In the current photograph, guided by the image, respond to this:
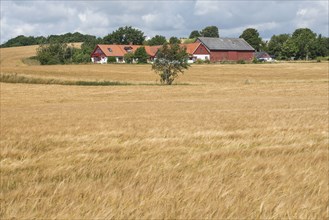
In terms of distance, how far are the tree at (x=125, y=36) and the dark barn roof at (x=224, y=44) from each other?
33.8 meters

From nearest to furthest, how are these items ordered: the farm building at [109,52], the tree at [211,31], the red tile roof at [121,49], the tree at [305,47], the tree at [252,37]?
the red tile roof at [121,49], the farm building at [109,52], the tree at [305,47], the tree at [252,37], the tree at [211,31]

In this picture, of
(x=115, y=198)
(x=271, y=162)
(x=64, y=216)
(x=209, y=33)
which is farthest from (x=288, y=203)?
(x=209, y=33)

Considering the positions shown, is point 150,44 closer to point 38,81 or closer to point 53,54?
point 53,54

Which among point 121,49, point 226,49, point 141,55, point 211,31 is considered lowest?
point 141,55

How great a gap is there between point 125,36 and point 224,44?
4002 cm

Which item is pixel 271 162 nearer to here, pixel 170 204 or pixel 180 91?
pixel 170 204

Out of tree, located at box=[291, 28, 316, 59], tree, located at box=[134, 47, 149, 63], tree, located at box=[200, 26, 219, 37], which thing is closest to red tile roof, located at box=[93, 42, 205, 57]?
tree, located at box=[134, 47, 149, 63]

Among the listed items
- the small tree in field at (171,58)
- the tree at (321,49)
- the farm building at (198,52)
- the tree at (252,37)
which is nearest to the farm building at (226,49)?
the farm building at (198,52)

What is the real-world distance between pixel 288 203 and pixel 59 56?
4670 inches

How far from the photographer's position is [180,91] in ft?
137

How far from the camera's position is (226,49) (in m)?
126

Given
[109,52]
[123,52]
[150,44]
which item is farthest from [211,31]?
[109,52]

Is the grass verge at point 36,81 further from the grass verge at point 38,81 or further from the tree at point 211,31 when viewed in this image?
the tree at point 211,31

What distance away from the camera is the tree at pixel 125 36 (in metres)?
153
